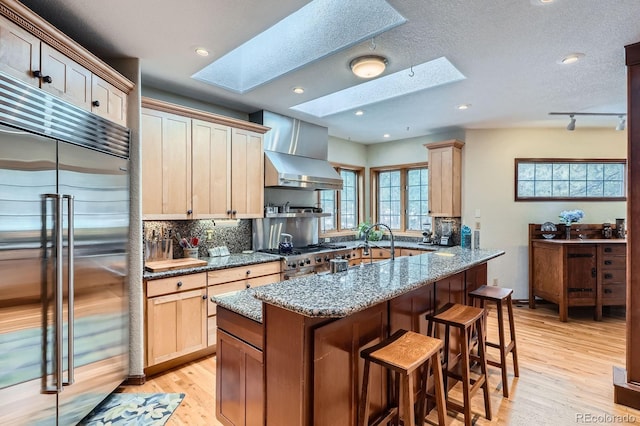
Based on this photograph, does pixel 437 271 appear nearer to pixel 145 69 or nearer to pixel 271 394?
pixel 271 394

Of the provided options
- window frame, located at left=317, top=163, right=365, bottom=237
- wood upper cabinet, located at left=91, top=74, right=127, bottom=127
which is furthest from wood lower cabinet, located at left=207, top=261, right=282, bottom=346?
window frame, located at left=317, top=163, right=365, bottom=237

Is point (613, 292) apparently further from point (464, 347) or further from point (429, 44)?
point (429, 44)

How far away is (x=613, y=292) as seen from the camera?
4.35 m

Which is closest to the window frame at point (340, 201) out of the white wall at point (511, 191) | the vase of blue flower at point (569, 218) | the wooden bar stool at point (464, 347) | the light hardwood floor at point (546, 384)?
the white wall at point (511, 191)

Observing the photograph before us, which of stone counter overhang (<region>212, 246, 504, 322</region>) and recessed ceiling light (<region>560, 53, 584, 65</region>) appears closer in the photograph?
stone counter overhang (<region>212, 246, 504, 322</region>)

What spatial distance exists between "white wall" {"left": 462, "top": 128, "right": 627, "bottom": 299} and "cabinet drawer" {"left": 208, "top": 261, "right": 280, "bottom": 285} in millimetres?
3165

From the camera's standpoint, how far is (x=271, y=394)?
1641 mm

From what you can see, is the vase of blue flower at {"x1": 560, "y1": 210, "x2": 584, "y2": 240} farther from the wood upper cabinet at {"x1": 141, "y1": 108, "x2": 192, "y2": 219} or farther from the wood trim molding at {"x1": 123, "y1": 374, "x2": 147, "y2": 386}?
the wood trim molding at {"x1": 123, "y1": 374, "x2": 147, "y2": 386}

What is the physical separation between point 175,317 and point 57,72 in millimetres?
2026

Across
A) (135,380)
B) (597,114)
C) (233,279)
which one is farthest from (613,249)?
(135,380)

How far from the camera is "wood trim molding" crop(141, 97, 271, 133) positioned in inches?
118

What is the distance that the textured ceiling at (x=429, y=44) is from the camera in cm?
200

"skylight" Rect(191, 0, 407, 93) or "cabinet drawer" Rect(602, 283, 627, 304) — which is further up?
"skylight" Rect(191, 0, 407, 93)

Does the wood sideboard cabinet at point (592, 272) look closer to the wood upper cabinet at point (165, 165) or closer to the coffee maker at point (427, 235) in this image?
the coffee maker at point (427, 235)
